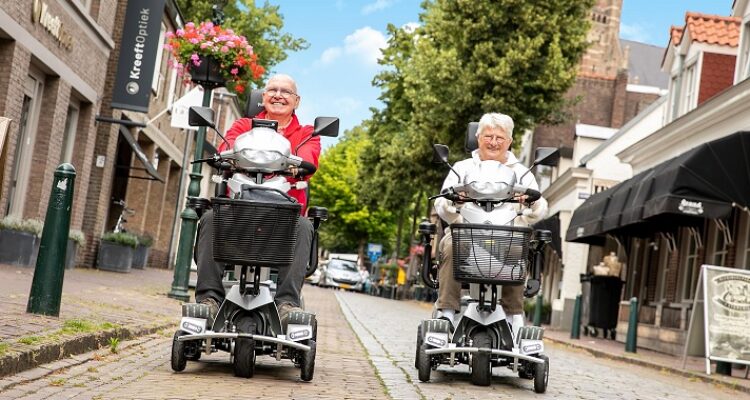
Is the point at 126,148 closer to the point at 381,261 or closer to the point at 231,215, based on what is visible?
the point at 231,215

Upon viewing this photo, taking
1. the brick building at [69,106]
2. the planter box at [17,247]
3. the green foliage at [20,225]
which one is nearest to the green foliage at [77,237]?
the brick building at [69,106]

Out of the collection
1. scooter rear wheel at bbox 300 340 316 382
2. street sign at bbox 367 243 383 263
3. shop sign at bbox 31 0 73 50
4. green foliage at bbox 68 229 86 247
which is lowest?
scooter rear wheel at bbox 300 340 316 382

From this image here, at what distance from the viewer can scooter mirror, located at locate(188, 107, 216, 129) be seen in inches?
276

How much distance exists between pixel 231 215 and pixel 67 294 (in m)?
6.03

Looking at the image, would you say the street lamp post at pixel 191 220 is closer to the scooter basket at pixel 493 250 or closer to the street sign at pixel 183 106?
the street sign at pixel 183 106

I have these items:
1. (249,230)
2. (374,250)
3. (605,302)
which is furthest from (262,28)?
(249,230)

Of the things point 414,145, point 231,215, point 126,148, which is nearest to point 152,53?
point 126,148

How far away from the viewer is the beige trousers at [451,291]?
7836 mm

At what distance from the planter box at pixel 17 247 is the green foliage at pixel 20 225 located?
0.06 m

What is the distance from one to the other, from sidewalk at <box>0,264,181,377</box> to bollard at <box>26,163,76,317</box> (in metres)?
0.15

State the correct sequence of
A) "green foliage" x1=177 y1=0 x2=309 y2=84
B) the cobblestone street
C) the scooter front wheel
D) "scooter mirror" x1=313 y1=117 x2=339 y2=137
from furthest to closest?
"green foliage" x1=177 y1=0 x2=309 y2=84
the scooter front wheel
"scooter mirror" x1=313 y1=117 x2=339 y2=137
the cobblestone street

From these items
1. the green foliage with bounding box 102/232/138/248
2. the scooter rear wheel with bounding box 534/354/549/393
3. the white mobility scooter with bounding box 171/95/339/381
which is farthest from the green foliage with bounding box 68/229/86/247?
the scooter rear wheel with bounding box 534/354/549/393

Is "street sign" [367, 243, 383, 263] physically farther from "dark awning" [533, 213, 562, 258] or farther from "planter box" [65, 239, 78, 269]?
"planter box" [65, 239, 78, 269]

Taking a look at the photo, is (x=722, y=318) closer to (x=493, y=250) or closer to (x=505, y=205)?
(x=505, y=205)
